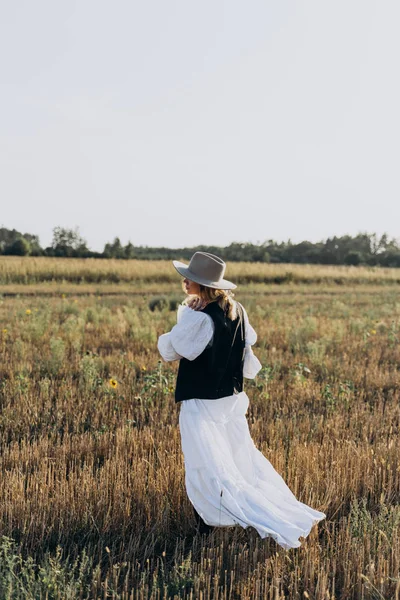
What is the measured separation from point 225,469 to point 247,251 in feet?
246

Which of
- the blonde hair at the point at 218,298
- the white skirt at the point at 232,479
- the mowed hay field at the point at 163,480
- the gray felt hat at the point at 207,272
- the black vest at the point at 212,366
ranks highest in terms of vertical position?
the gray felt hat at the point at 207,272

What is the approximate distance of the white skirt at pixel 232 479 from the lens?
3475mm

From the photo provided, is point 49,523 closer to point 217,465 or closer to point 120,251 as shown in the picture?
point 217,465

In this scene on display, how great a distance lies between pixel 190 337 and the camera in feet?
12.1

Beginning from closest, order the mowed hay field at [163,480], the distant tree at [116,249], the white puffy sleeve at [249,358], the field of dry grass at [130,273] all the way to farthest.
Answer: the mowed hay field at [163,480]
the white puffy sleeve at [249,358]
the field of dry grass at [130,273]
the distant tree at [116,249]

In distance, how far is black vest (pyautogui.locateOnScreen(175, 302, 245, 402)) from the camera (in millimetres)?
3795

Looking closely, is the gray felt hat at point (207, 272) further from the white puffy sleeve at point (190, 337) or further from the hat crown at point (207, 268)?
the white puffy sleeve at point (190, 337)

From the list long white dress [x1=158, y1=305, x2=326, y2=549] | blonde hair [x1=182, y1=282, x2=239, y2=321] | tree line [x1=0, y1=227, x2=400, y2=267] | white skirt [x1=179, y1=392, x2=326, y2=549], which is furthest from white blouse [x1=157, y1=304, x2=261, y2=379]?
tree line [x1=0, y1=227, x2=400, y2=267]

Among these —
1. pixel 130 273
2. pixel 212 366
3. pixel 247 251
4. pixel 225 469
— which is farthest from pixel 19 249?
pixel 225 469

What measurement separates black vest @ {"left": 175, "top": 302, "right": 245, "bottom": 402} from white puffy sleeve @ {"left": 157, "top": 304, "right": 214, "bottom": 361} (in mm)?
76

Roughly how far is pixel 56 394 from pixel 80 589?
12.9 feet

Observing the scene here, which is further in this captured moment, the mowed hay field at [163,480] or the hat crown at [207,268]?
the hat crown at [207,268]

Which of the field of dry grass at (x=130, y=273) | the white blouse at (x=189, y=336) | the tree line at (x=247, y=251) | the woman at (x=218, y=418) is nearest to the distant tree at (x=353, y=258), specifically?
the tree line at (x=247, y=251)

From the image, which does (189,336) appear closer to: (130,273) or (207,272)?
(207,272)
